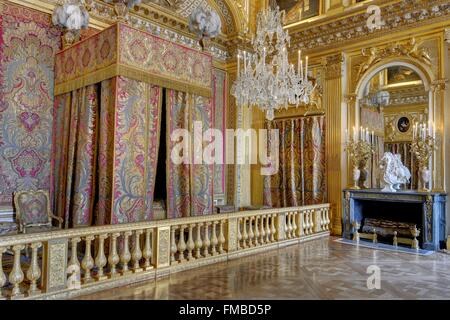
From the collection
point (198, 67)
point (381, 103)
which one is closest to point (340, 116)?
point (381, 103)

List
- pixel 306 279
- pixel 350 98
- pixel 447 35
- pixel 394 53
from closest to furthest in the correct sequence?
pixel 306 279, pixel 447 35, pixel 394 53, pixel 350 98

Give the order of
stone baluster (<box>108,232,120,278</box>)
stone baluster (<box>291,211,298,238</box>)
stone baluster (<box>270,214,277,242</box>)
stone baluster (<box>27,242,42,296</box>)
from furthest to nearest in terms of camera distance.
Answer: stone baluster (<box>291,211,298,238</box>), stone baluster (<box>270,214,277,242</box>), stone baluster (<box>108,232,120,278</box>), stone baluster (<box>27,242,42,296</box>)

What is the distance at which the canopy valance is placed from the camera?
13.3 feet

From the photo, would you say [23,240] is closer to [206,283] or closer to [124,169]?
[124,169]

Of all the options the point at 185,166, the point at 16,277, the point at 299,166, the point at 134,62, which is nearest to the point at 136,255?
the point at 16,277

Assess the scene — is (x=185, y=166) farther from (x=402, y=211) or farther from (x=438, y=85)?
(x=438, y=85)

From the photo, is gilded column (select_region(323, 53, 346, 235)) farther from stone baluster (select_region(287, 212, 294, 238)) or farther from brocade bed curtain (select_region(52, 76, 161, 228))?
brocade bed curtain (select_region(52, 76, 161, 228))

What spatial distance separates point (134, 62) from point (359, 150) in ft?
14.6

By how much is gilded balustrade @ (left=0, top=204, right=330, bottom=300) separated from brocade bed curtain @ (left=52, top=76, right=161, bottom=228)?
35cm

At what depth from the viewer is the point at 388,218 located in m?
6.57

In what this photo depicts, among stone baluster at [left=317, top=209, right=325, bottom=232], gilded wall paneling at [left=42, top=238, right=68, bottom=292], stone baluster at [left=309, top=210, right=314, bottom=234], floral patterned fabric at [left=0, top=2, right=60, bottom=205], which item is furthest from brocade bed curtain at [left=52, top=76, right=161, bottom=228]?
stone baluster at [left=317, top=209, right=325, bottom=232]

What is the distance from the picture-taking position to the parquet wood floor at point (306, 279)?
3412mm

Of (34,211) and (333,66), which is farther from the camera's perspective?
(333,66)

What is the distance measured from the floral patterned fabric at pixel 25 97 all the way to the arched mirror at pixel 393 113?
5538 mm
